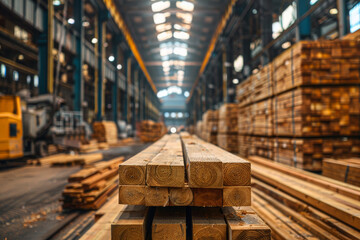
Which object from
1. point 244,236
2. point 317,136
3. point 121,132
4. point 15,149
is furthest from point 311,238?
point 121,132

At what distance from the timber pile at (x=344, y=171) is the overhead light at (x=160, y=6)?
17.0m

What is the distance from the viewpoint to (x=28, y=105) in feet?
27.6

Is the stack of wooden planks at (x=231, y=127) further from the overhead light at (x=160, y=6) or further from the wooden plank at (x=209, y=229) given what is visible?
the overhead light at (x=160, y=6)

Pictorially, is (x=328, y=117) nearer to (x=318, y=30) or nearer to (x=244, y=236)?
(x=244, y=236)

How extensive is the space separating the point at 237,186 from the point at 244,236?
36 centimetres

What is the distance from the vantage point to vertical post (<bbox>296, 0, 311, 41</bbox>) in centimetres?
612

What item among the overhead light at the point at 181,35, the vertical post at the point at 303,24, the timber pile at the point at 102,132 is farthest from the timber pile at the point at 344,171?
the overhead light at the point at 181,35

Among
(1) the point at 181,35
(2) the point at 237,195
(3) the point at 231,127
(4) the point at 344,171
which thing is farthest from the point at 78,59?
(1) the point at 181,35

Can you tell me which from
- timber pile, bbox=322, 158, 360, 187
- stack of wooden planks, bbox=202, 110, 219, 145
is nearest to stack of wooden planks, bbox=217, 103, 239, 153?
stack of wooden planks, bbox=202, 110, 219, 145

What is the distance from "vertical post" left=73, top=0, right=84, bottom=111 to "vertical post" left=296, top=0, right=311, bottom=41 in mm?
11271

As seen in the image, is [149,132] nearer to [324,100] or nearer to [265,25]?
[265,25]

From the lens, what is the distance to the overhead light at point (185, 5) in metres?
17.1

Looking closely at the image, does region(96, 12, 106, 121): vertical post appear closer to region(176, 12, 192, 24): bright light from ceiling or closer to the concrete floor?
region(176, 12, 192, 24): bright light from ceiling

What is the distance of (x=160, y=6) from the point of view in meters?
17.6
